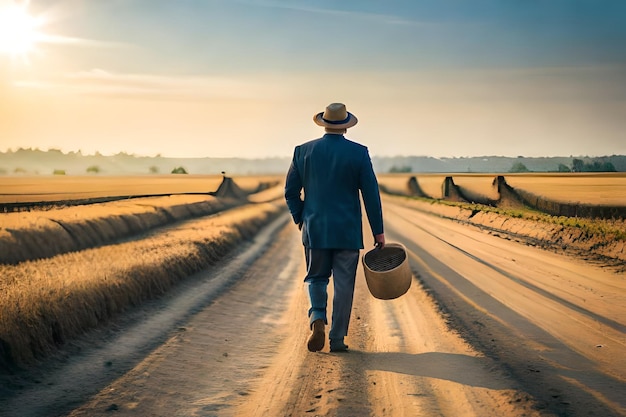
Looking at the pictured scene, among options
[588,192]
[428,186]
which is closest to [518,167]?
[428,186]

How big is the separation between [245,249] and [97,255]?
6791mm

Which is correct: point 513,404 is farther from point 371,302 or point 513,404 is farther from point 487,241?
point 487,241

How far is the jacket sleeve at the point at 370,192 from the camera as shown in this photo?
27.5 feet

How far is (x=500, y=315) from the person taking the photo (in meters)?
10.4

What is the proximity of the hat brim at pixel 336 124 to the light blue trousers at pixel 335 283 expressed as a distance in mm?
1388

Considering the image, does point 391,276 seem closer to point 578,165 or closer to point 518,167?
point 578,165

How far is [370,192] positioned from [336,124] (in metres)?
0.86

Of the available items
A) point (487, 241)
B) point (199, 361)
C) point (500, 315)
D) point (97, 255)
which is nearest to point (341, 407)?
point (199, 361)

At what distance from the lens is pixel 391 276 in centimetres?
839

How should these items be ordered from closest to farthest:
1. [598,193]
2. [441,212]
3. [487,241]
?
[487,241]
[598,193]
[441,212]

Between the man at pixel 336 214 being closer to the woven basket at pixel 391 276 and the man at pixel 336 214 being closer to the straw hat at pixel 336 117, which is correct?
the straw hat at pixel 336 117

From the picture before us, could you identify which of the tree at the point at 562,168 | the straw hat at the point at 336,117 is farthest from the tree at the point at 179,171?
the straw hat at the point at 336,117

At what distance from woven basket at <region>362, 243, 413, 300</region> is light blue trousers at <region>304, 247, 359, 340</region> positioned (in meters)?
0.24

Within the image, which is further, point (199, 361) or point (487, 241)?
point (487, 241)
